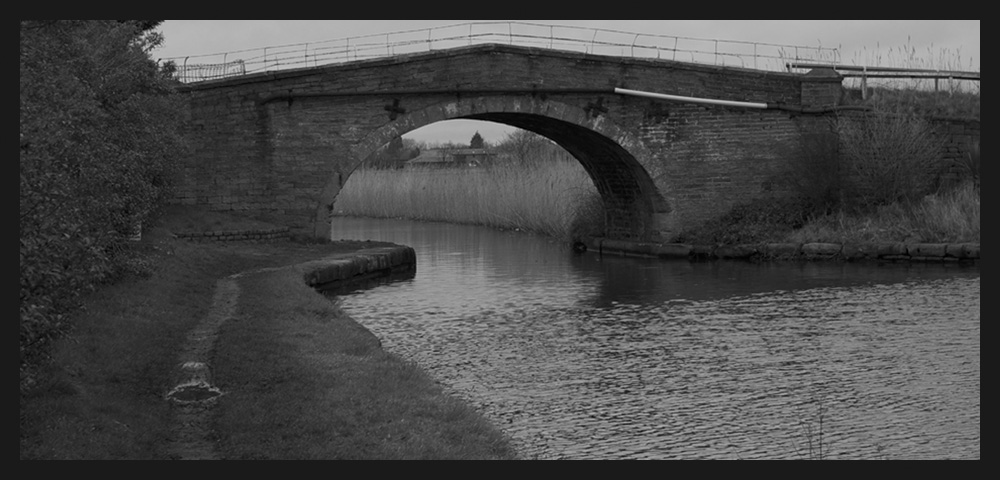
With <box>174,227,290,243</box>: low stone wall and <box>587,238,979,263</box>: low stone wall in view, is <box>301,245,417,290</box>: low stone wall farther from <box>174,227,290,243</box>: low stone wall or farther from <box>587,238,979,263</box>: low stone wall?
<box>587,238,979,263</box>: low stone wall

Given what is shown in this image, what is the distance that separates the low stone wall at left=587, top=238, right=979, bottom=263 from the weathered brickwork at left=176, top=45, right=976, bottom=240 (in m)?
0.62

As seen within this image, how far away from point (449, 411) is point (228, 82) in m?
14.3

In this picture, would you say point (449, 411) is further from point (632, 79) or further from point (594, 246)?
point (594, 246)

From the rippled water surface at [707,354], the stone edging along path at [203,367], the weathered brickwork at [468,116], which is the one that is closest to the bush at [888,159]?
the weathered brickwork at [468,116]

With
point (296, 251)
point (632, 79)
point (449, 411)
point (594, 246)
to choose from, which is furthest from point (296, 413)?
point (594, 246)

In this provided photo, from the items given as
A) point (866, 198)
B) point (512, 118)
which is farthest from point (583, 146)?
point (866, 198)

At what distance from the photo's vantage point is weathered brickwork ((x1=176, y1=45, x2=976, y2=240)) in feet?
68.0

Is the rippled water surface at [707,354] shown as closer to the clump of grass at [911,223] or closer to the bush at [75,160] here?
the clump of grass at [911,223]

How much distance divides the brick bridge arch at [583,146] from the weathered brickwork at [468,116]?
0.03 metres

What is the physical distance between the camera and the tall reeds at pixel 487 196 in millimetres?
28000

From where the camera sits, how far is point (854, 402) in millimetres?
8789

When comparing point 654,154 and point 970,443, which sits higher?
point 654,154

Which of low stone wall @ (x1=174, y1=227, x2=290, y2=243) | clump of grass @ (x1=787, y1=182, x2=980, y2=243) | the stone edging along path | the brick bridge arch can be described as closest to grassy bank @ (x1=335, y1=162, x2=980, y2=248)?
clump of grass @ (x1=787, y1=182, x2=980, y2=243)

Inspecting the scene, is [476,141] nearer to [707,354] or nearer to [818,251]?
[818,251]
